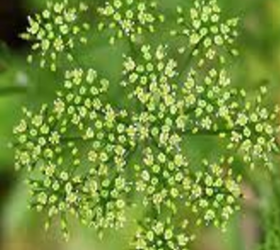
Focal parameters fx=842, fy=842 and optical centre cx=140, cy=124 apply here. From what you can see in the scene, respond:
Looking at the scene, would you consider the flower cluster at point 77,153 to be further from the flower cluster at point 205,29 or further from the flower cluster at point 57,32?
the flower cluster at point 205,29

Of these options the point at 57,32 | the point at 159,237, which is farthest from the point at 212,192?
the point at 57,32

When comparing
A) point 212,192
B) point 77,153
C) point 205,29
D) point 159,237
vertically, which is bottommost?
point 159,237

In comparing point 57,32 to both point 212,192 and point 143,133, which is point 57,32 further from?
point 212,192

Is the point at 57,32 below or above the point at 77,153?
above

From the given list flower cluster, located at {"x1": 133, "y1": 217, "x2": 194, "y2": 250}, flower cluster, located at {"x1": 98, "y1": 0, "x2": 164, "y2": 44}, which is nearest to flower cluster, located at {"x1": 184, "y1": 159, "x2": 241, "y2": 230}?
flower cluster, located at {"x1": 133, "y1": 217, "x2": 194, "y2": 250}

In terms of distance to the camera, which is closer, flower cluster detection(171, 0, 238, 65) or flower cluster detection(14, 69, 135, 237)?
flower cluster detection(14, 69, 135, 237)

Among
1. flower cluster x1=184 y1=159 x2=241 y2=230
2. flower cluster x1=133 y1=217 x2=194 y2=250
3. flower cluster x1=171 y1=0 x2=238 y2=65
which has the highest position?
flower cluster x1=171 y1=0 x2=238 y2=65

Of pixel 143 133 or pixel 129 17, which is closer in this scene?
pixel 143 133

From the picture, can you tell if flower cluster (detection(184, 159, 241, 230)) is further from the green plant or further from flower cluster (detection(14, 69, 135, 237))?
flower cluster (detection(14, 69, 135, 237))

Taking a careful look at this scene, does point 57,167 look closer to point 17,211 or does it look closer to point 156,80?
point 156,80

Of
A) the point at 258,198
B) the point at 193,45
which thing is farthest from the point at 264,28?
the point at 193,45
